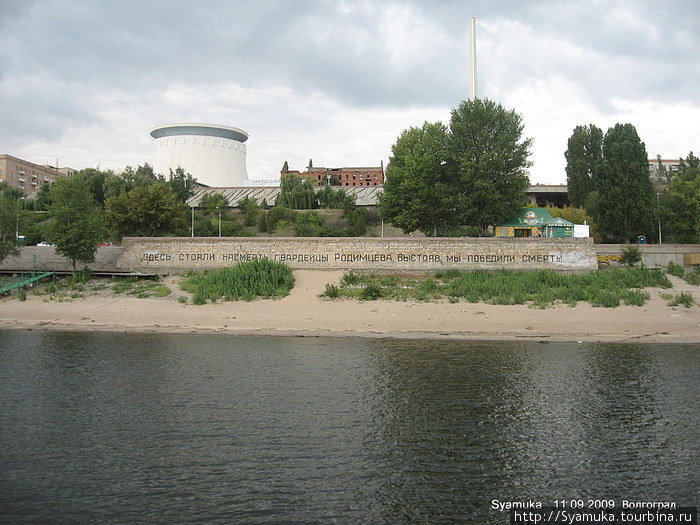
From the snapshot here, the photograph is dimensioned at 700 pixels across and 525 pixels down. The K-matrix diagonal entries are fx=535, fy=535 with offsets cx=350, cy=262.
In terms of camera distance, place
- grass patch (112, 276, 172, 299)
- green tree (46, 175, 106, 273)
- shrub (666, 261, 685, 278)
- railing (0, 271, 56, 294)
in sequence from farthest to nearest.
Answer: green tree (46, 175, 106, 273)
shrub (666, 261, 685, 278)
railing (0, 271, 56, 294)
grass patch (112, 276, 172, 299)

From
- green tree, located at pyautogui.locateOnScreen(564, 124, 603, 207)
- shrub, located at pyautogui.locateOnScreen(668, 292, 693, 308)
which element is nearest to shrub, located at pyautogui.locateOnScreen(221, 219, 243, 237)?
green tree, located at pyautogui.locateOnScreen(564, 124, 603, 207)

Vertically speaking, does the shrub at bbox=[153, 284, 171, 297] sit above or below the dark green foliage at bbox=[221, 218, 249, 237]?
below

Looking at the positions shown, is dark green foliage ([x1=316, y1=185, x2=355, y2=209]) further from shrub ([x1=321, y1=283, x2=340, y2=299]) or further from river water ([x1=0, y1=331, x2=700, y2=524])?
river water ([x1=0, y1=331, x2=700, y2=524])

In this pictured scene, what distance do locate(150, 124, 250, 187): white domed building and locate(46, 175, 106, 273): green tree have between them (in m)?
72.4

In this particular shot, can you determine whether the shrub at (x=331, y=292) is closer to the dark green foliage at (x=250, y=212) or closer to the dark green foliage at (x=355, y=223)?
the dark green foliage at (x=355, y=223)

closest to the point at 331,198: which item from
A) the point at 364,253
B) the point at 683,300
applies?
the point at 364,253

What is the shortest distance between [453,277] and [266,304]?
9.68 metres

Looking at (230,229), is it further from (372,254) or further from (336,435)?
(336,435)

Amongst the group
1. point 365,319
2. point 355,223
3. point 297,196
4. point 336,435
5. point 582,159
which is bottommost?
point 336,435

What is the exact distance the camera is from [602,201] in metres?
40.5

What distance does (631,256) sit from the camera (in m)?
28.9

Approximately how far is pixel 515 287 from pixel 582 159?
36437 millimetres

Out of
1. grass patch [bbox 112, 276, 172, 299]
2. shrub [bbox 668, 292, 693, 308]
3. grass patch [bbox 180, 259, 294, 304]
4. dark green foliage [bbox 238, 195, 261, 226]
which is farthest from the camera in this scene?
dark green foliage [bbox 238, 195, 261, 226]

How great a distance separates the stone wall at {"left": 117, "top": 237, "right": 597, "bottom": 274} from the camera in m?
28.2
